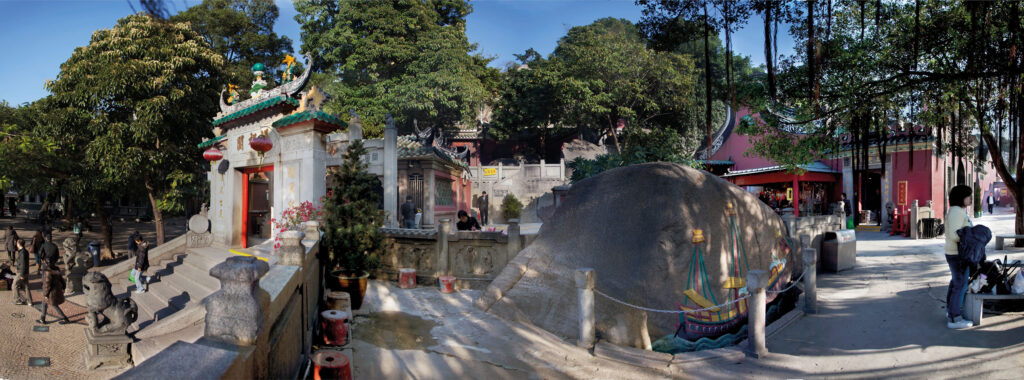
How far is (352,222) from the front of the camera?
336 inches

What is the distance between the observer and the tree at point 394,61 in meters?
28.0

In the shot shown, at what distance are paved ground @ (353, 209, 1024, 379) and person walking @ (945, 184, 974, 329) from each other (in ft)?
0.84

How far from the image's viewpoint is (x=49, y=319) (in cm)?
1142

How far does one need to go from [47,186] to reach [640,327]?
69.2ft

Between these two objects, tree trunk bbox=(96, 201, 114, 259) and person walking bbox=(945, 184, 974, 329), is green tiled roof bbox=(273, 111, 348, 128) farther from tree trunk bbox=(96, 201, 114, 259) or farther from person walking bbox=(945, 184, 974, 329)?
tree trunk bbox=(96, 201, 114, 259)

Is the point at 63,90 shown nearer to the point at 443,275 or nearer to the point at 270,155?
the point at 270,155

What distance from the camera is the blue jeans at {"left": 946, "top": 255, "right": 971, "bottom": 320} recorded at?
6391 millimetres

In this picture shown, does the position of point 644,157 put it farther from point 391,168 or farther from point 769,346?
point 769,346

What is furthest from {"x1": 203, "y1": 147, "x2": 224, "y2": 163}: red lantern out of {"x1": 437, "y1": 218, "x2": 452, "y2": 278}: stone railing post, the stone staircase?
{"x1": 437, "y1": 218, "x2": 452, "y2": 278}: stone railing post

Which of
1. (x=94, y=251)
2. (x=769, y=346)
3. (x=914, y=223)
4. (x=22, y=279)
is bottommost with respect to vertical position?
(x=769, y=346)

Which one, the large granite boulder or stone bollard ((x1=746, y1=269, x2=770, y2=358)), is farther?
the large granite boulder

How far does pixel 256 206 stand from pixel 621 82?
20367 mm

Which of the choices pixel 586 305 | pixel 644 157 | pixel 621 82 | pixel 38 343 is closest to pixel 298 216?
pixel 38 343

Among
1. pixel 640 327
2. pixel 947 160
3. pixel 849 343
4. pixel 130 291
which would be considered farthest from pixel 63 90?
pixel 947 160
